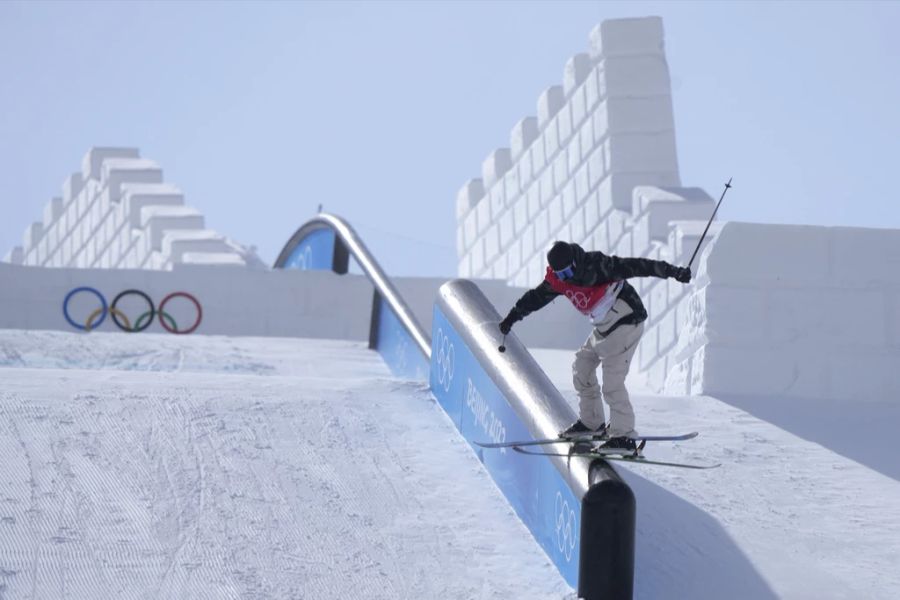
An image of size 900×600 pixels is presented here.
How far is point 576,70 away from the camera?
17.2m

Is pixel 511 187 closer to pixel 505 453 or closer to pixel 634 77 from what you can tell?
pixel 634 77

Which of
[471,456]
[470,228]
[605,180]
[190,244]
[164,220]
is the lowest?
[471,456]

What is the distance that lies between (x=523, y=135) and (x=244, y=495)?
39.8 ft

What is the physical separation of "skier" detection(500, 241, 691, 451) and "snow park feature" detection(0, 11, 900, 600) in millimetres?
203

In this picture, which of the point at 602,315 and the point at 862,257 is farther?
the point at 862,257

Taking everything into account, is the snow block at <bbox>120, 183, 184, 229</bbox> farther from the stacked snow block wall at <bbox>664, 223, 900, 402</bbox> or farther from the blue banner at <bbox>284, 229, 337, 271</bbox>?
the stacked snow block wall at <bbox>664, 223, 900, 402</bbox>

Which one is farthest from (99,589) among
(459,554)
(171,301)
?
(171,301)

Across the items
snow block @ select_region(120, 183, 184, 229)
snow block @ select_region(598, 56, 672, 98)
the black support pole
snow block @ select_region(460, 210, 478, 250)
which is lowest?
the black support pole

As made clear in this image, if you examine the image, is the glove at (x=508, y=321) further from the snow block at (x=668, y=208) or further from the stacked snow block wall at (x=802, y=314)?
the snow block at (x=668, y=208)

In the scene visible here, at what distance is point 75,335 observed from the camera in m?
12.5

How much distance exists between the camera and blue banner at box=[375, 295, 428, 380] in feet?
34.9

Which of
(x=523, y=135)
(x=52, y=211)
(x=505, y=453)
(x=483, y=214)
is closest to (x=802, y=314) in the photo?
(x=505, y=453)

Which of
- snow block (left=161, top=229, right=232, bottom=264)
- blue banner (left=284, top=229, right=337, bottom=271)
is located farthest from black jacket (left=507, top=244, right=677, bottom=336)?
snow block (left=161, top=229, right=232, bottom=264)

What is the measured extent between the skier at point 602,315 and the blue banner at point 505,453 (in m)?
0.30
